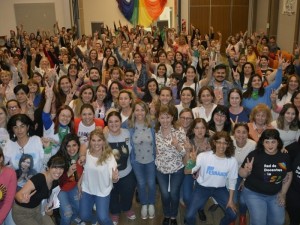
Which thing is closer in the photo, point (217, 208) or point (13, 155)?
point (13, 155)

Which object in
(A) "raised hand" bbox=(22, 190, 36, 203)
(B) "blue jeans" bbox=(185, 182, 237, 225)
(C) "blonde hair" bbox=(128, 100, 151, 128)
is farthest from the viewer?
(C) "blonde hair" bbox=(128, 100, 151, 128)

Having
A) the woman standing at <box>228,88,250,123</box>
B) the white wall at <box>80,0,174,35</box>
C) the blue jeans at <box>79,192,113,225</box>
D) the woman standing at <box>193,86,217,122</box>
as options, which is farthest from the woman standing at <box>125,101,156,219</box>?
the white wall at <box>80,0,174,35</box>

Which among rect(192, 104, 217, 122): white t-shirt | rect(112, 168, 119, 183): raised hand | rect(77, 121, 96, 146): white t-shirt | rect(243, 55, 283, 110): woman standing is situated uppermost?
rect(243, 55, 283, 110): woman standing

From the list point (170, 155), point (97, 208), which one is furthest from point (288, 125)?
point (97, 208)

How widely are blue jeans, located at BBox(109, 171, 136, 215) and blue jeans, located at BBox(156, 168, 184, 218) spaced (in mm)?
365

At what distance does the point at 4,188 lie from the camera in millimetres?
3133

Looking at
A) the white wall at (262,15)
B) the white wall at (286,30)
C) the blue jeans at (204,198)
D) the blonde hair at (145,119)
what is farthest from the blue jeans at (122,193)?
the white wall at (262,15)

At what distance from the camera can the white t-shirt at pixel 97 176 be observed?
3.62 metres

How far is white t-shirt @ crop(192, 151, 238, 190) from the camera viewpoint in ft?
12.0

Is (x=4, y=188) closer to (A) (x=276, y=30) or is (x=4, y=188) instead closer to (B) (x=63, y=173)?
(B) (x=63, y=173)

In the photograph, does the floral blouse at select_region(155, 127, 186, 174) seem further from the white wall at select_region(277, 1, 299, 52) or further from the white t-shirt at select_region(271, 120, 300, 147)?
the white wall at select_region(277, 1, 299, 52)

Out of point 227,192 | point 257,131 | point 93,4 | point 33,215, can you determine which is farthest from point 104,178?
point 93,4

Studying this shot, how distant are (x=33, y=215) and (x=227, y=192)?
2.17 m

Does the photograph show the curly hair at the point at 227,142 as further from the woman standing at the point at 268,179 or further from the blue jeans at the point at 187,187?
the blue jeans at the point at 187,187
